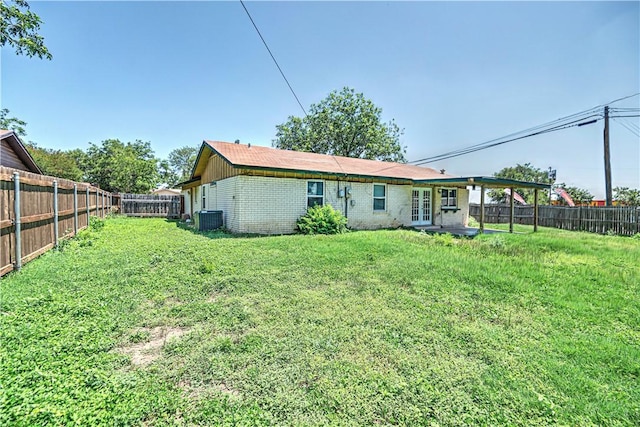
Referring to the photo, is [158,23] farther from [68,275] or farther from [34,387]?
[34,387]

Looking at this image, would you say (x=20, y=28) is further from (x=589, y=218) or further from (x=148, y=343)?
(x=589, y=218)

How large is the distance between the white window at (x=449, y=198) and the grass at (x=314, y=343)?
33.6 ft

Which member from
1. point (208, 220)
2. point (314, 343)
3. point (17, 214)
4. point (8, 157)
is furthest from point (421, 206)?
point (8, 157)

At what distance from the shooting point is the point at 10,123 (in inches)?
1104

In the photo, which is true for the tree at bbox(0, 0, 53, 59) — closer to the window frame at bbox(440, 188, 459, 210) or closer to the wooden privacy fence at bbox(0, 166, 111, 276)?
the wooden privacy fence at bbox(0, 166, 111, 276)

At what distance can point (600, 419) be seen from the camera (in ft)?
7.22

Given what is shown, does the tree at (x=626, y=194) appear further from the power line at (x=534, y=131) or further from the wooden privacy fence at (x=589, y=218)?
the power line at (x=534, y=131)

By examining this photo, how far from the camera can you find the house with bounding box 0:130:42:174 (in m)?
11.5

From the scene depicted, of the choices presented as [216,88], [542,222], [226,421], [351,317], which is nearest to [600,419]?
[351,317]

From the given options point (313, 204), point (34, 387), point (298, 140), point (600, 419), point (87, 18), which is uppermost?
point (298, 140)

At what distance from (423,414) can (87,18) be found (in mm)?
12007

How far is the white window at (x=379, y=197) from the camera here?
1387cm

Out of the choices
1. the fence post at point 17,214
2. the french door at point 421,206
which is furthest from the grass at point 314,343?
the french door at point 421,206

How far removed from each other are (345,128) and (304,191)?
1965cm
